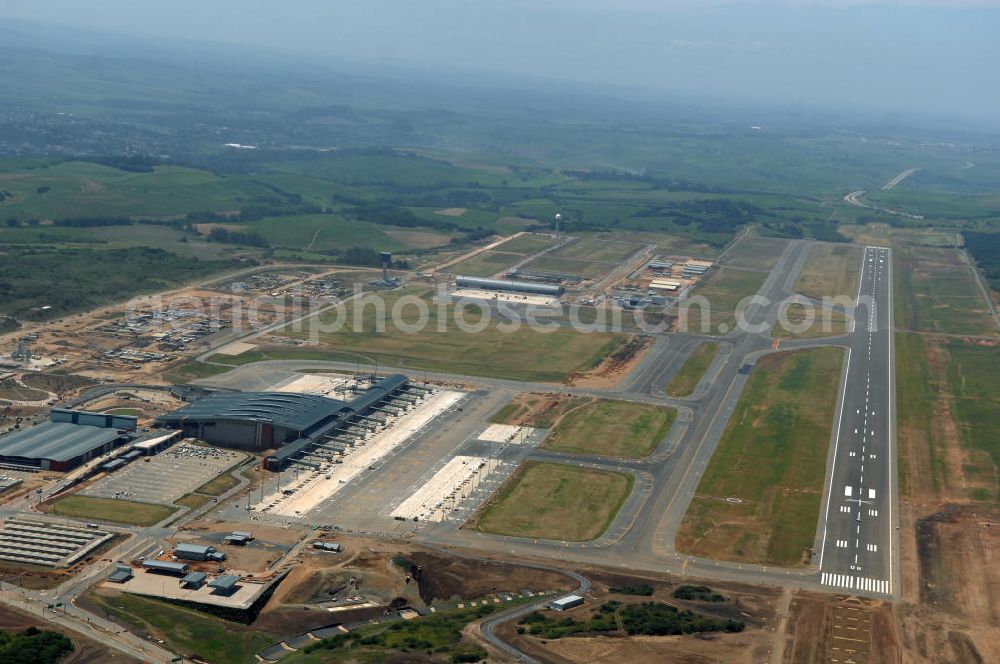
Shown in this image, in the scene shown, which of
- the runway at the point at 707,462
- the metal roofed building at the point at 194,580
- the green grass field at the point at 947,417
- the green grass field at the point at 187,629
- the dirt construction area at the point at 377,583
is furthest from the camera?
the green grass field at the point at 947,417

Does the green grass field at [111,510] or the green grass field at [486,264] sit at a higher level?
the green grass field at [486,264]

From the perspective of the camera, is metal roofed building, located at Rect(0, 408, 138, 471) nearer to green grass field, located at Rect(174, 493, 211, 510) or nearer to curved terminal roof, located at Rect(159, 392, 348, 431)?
curved terminal roof, located at Rect(159, 392, 348, 431)

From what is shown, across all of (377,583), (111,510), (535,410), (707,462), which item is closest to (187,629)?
(377,583)

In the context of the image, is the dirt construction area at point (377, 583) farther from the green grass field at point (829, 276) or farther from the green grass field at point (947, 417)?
the green grass field at point (829, 276)

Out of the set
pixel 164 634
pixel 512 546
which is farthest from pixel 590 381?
pixel 164 634

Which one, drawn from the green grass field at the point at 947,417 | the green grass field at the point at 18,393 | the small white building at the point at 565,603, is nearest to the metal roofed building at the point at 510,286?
the green grass field at the point at 947,417

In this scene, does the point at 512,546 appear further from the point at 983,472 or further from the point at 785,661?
the point at 983,472
